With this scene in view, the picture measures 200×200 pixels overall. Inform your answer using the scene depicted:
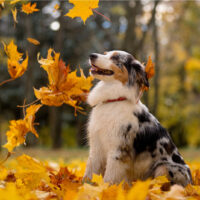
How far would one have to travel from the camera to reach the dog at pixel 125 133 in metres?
3.11

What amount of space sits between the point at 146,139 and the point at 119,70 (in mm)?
822

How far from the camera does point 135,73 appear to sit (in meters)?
3.37

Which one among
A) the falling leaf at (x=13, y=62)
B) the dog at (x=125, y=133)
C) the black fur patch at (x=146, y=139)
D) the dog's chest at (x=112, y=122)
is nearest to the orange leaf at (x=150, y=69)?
the dog at (x=125, y=133)

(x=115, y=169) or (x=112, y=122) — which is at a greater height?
(x=112, y=122)

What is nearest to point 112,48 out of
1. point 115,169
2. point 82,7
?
point 115,169

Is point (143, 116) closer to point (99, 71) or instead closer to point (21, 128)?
point (99, 71)

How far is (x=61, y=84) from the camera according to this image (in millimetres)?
3111

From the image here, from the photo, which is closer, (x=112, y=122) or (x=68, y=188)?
(x=68, y=188)

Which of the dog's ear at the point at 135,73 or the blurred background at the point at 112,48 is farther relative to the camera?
the blurred background at the point at 112,48

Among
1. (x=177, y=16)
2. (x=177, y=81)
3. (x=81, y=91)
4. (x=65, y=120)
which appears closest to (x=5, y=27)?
(x=65, y=120)

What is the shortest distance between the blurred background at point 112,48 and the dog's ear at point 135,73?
9597 millimetres

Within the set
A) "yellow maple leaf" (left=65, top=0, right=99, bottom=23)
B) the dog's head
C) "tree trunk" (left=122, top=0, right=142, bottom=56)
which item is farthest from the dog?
"tree trunk" (left=122, top=0, right=142, bottom=56)

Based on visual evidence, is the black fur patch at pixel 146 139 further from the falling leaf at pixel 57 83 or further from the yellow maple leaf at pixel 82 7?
the yellow maple leaf at pixel 82 7

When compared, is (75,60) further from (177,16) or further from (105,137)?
(105,137)
